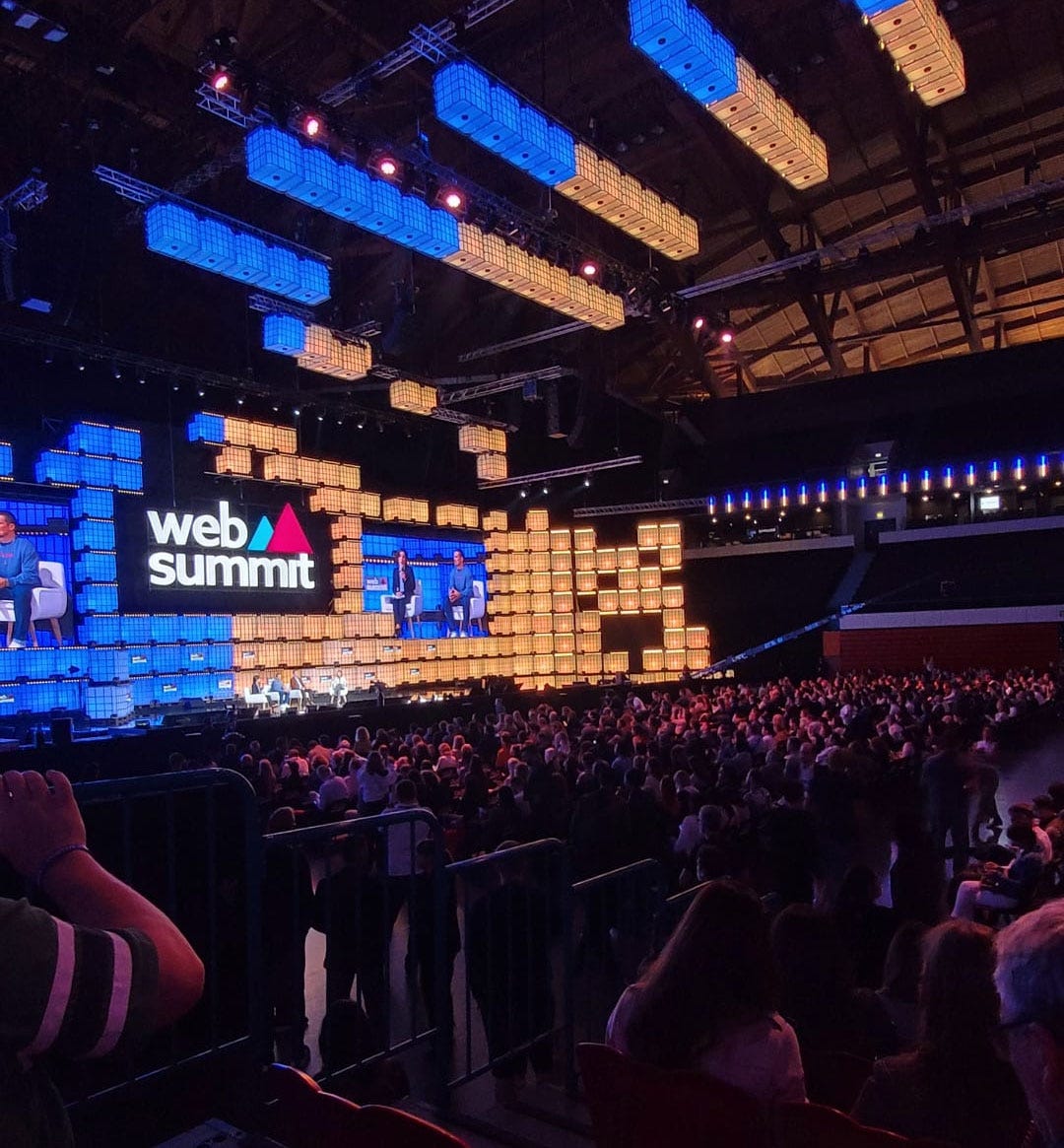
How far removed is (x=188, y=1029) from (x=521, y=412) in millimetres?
22829

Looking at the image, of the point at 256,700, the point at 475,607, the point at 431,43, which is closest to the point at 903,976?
the point at 431,43

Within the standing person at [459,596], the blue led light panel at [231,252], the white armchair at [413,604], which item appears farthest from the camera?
the standing person at [459,596]

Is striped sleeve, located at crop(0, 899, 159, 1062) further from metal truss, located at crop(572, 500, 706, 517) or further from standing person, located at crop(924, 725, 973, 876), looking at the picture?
metal truss, located at crop(572, 500, 706, 517)

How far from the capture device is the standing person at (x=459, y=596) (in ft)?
75.8

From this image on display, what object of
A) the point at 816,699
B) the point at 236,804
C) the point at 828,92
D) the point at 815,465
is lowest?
the point at 816,699

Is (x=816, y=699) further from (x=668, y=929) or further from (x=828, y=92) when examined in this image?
(x=668, y=929)

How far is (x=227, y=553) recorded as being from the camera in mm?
18531

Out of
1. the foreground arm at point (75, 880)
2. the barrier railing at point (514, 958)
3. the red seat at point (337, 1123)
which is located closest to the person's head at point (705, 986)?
the red seat at point (337, 1123)

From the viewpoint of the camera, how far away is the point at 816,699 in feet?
55.7

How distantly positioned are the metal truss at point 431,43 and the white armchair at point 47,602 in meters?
10.1

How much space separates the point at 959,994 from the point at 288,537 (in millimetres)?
18617

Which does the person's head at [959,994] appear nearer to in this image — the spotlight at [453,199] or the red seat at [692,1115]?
the red seat at [692,1115]

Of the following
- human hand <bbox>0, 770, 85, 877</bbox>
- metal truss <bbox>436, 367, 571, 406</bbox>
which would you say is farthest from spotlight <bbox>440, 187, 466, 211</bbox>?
human hand <bbox>0, 770, 85, 877</bbox>

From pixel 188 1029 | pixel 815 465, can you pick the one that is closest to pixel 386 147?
pixel 188 1029
